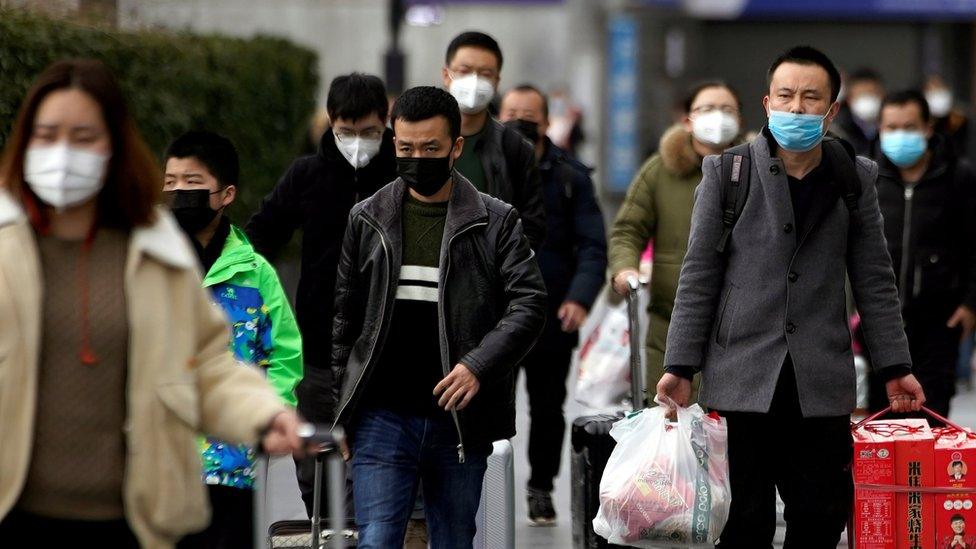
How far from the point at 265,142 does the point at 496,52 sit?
21.3 ft

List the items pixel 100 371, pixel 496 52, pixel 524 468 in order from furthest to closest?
pixel 524 468 < pixel 496 52 < pixel 100 371

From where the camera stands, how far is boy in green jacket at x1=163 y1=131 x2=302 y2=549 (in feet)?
16.2

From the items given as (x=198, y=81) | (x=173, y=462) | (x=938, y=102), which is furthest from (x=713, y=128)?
(x=938, y=102)

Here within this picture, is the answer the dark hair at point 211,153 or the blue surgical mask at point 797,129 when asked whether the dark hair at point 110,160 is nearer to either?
the dark hair at point 211,153

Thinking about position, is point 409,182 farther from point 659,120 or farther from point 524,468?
point 659,120


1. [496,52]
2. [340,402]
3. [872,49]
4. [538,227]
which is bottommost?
[340,402]

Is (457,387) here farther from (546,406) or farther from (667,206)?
(546,406)

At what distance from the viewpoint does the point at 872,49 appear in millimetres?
27922

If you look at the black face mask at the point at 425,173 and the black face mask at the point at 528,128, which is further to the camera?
the black face mask at the point at 528,128

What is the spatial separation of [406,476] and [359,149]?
156cm

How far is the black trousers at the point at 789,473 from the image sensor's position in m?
5.56

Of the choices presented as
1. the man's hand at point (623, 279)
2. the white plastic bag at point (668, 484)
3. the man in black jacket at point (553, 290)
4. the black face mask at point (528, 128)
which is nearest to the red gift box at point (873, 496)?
the white plastic bag at point (668, 484)

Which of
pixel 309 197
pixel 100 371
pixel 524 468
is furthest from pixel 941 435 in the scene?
pixel 524 468

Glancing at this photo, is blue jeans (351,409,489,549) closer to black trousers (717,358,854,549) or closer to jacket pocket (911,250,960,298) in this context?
black trousers (717,358,854,549)
